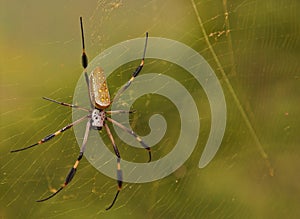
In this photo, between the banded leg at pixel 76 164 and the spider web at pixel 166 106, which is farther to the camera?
the spider web at pixel 166 106

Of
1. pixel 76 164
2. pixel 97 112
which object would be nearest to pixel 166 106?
pixel 97 112

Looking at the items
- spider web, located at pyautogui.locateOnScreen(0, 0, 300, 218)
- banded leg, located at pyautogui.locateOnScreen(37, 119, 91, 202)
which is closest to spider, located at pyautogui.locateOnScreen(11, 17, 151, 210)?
banded leg, located at pyautogui.locateOnScreen(37, 119, 91, 202)

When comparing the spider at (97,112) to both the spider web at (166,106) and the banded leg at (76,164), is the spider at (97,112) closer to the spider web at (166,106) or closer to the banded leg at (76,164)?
the banded leg at (76,164)

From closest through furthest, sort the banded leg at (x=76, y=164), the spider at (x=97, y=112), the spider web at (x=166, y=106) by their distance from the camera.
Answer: the spider at (x=97, y=112) < the banded leg at (x=76, y=164) < the spider web at (x=166, y=106)

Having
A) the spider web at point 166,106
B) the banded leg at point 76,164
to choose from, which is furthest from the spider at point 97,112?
the spider web at point 166,106

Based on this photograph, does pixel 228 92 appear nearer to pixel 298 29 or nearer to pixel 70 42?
pixel 298 29

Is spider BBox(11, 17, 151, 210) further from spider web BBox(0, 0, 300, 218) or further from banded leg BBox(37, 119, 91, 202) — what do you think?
spider web BBox(0, 0, 300, 218)

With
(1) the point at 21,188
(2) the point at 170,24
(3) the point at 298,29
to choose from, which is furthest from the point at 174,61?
(1) the point at 21,188

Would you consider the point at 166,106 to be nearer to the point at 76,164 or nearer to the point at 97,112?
the point at 97,112
